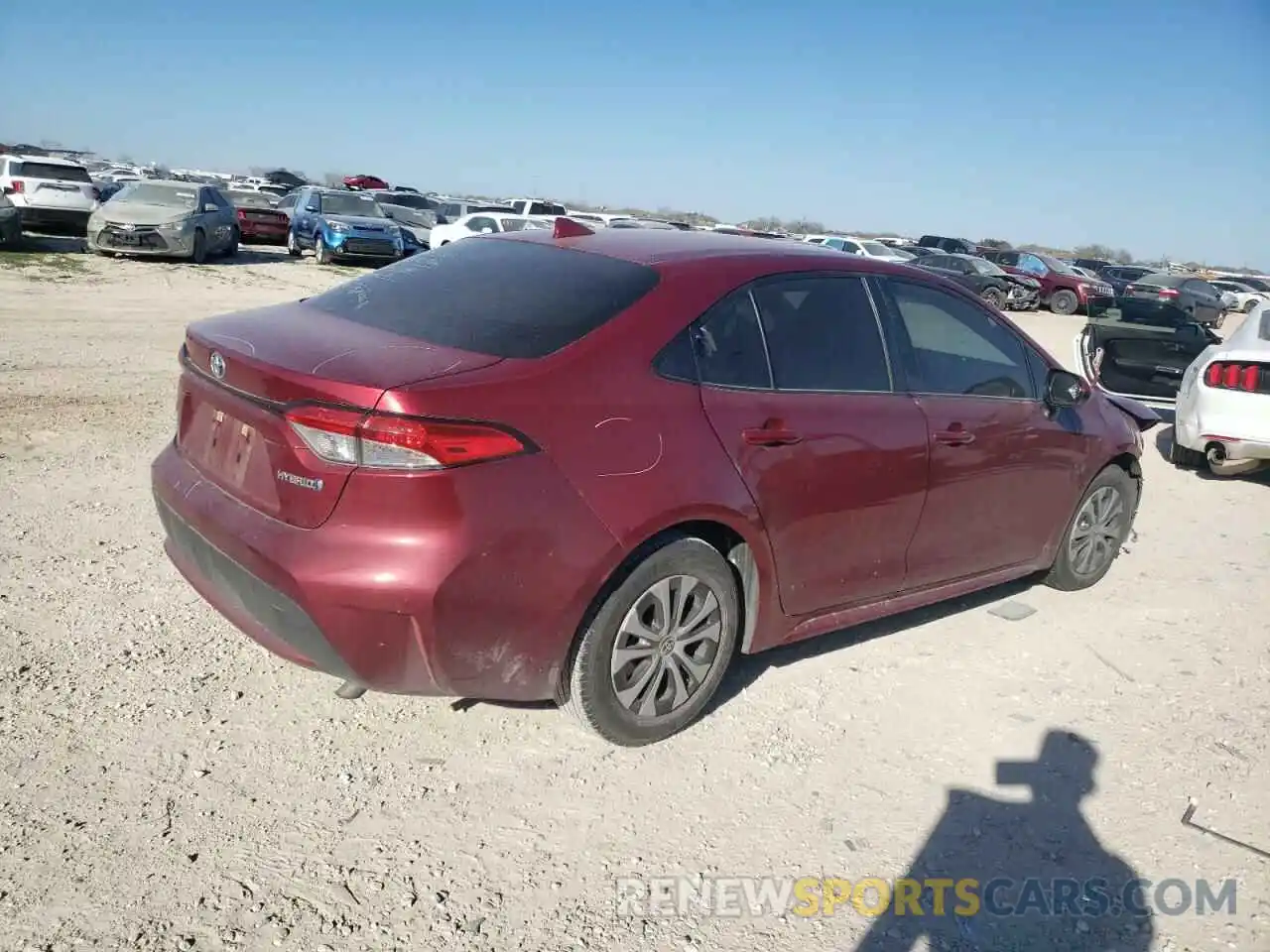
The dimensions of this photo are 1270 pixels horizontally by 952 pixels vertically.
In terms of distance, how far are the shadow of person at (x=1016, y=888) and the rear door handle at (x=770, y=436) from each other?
1.30m

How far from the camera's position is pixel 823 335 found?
3791mm

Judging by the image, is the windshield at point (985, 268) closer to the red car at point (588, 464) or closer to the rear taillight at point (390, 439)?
the red car at point (588, 464)

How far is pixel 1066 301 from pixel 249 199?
2283 centimetres

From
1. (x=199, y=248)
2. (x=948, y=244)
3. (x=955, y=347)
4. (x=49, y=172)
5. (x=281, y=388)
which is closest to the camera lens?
(x=281, y=388)

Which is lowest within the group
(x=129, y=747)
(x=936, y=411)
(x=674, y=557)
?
(x=129, y=747)

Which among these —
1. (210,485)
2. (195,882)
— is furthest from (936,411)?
(195,882)

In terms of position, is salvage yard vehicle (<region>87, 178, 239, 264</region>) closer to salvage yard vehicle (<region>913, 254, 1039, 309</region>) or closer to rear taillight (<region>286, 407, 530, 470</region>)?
rear taillight (<region>286, 407, 530, 470</region>)

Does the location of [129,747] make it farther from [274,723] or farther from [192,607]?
[192,607]

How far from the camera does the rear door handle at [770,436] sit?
3396 mm

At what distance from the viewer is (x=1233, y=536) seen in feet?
21.8

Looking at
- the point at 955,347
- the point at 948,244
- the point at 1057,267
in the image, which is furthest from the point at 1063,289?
the point at 955,347

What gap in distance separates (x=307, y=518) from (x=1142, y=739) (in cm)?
314

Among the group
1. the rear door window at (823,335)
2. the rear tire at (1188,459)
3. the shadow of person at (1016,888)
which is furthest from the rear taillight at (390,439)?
the rear tire at (1188,459)

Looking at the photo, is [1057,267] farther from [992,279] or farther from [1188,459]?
[1188,459]
